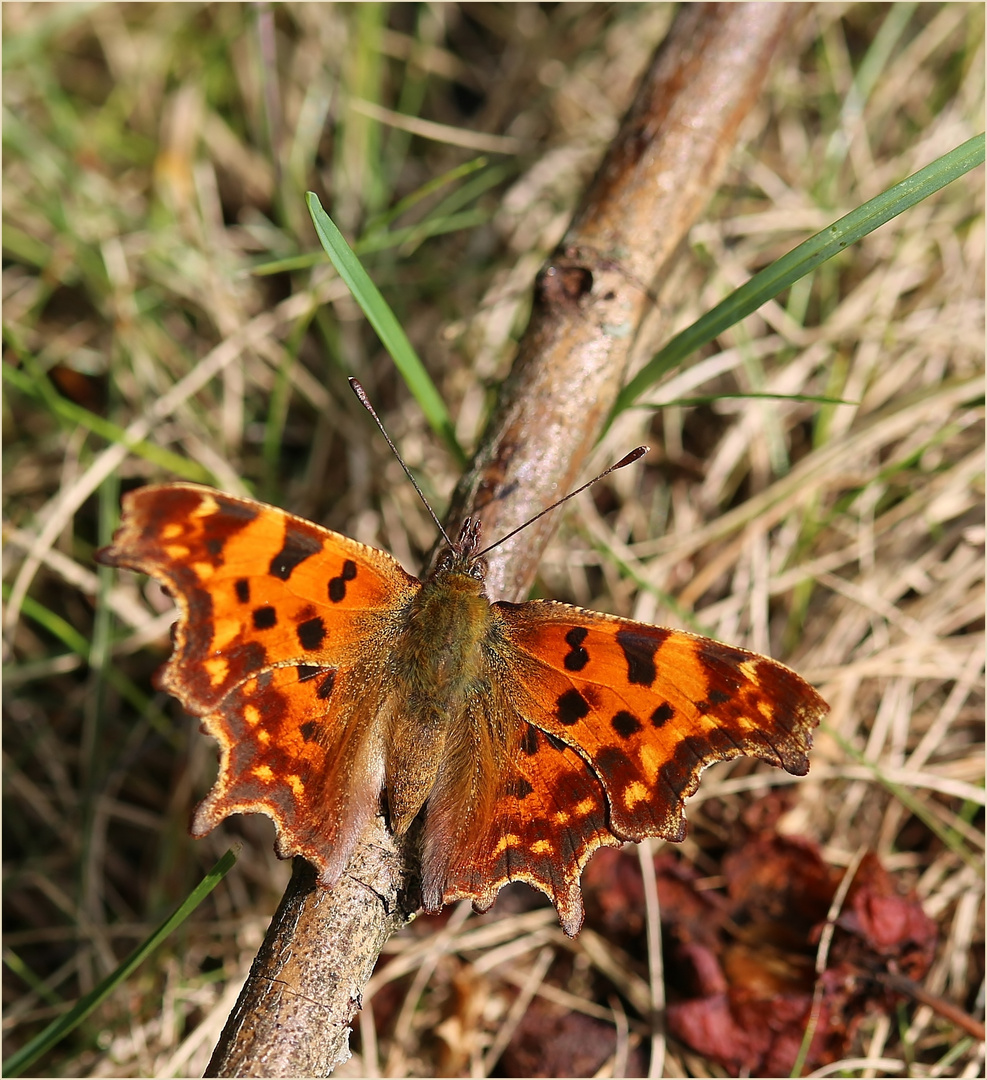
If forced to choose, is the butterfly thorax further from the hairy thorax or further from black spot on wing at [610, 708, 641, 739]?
black spot on wing at [610, 708, 641, 739]

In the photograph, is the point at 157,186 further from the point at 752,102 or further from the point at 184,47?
the point at 752,102

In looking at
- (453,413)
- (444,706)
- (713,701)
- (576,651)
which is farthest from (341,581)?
(453,413)

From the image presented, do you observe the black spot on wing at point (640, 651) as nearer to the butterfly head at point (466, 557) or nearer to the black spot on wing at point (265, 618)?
the butterfly head at point (466, 557)

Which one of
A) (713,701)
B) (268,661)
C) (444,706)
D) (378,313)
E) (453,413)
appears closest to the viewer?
(713,701)

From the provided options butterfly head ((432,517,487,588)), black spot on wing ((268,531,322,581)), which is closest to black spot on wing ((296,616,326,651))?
black spot on wing ((268,531,322,581))

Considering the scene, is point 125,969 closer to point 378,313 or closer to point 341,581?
point 341,581

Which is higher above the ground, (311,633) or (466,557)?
(466,557)

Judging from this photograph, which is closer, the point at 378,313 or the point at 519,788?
the point at 519,788
